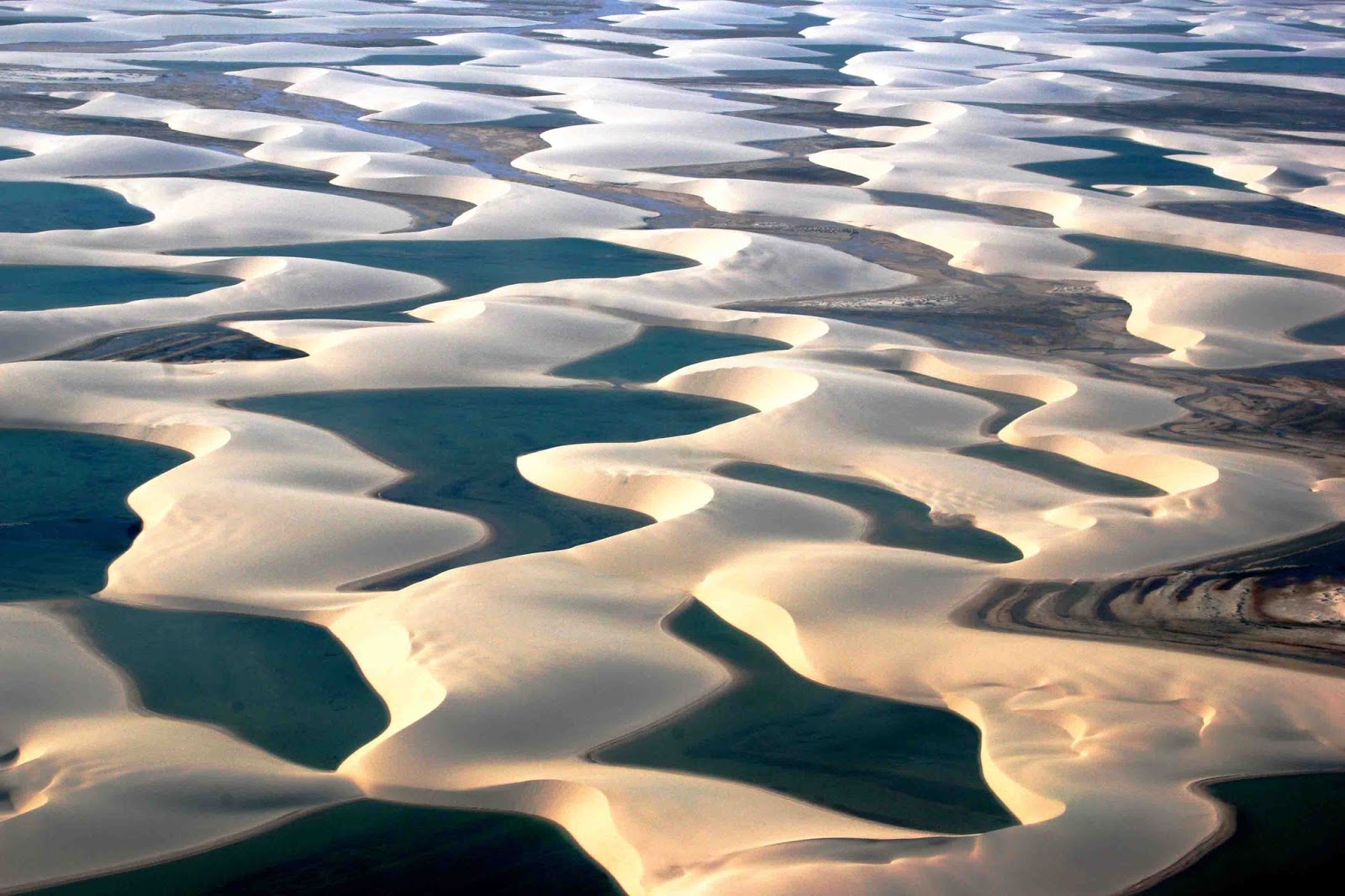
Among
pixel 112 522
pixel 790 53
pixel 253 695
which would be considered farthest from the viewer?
pixel 790 53

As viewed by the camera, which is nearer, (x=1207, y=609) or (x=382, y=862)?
(x=382, y=862)

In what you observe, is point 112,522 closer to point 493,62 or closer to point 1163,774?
point 1163,774

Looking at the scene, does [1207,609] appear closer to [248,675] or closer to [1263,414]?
[1263,414]

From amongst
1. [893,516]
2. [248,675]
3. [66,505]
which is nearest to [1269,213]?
[893,516]

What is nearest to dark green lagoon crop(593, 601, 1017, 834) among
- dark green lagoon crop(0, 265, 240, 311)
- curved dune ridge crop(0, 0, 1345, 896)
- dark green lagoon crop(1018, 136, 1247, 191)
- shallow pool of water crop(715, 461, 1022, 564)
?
curved dune ridge crop(0, 0, 1345, 896)

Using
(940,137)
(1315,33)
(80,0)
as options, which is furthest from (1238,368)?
(1315,33)

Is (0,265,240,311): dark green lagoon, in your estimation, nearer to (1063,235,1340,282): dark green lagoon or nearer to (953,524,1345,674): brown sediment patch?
(953,524,1345,674): brown sediment patch

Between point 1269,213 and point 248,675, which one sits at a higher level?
point 1269,213
